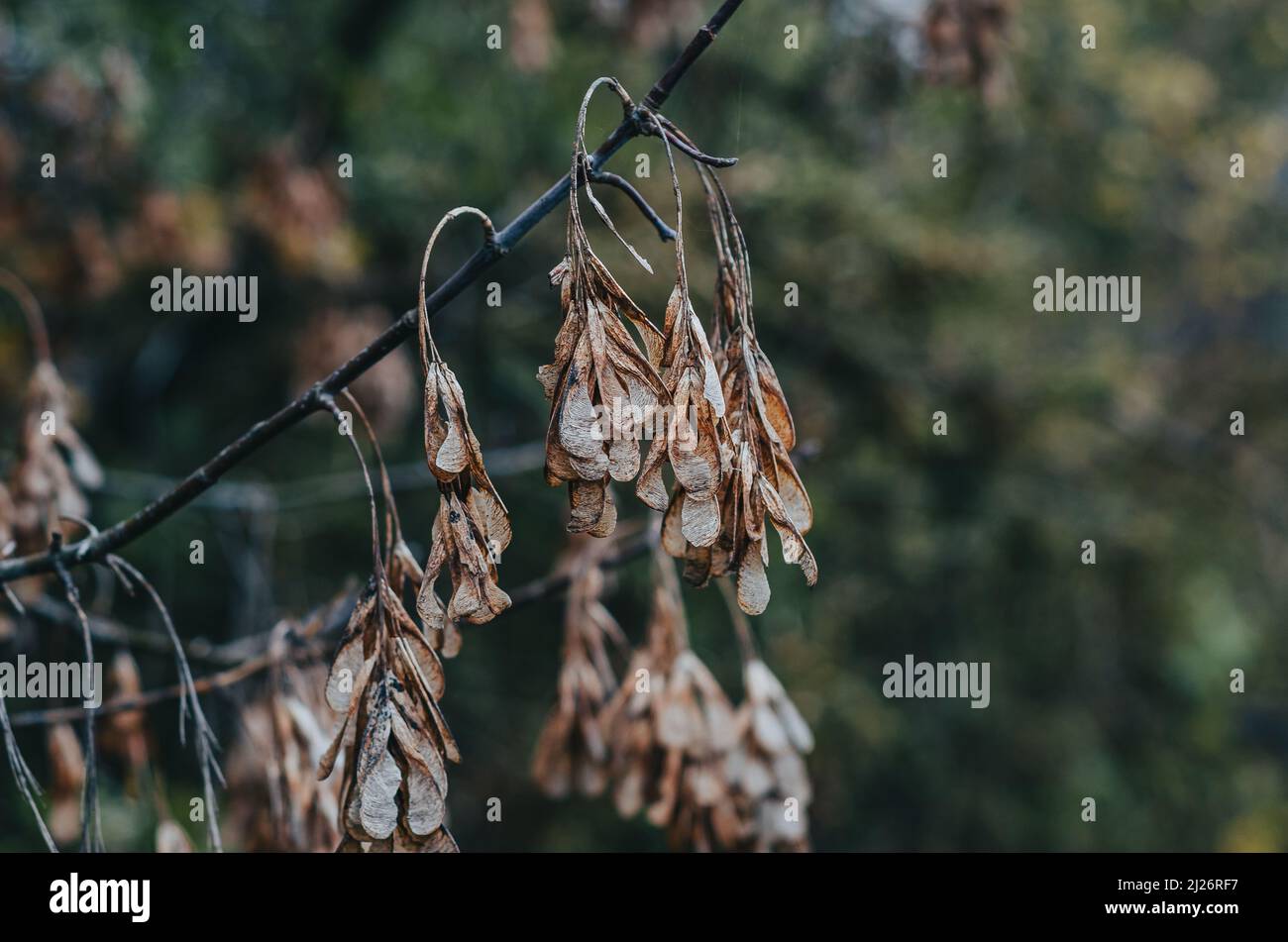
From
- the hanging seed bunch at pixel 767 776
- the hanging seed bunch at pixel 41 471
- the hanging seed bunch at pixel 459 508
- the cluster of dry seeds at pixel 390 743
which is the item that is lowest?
the hanging seed bunch at pixel 767 776

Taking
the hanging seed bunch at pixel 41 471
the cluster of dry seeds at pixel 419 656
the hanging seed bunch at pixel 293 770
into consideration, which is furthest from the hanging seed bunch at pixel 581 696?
the hanging seed bunch at pixel 41 471

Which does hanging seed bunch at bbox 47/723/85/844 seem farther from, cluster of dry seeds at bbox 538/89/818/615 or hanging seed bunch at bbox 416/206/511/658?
cluster of dry seeds at bbox 538/89/818/615

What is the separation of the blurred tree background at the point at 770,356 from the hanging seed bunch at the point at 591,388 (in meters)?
1.83

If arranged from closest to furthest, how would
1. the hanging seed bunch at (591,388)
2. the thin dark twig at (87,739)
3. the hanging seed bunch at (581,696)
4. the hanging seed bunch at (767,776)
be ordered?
the hanging seed bunch at (591,388), the thin dark twig at (87,739), the hanging seed bunch at (767,776), the hanging seed bunch at (581,696)

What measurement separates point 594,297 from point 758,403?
22 cm

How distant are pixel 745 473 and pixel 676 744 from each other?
859 mm

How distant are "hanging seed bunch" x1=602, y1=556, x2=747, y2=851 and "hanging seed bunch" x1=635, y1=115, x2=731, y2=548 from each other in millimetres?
794

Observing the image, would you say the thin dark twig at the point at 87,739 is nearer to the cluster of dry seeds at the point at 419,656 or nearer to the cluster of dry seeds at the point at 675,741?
the cluster of dry seeds at the point at 419,656

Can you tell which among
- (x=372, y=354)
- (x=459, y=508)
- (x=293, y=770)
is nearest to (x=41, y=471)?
(x=293, y=770)

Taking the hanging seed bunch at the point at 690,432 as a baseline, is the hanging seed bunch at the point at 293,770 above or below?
below

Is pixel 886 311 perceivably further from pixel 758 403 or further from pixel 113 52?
pixel 758 403

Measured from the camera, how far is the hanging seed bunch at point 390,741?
3.51 ft

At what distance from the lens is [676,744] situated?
1.75m

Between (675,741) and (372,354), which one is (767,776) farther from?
(372,354)
